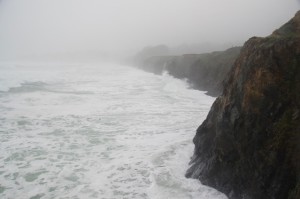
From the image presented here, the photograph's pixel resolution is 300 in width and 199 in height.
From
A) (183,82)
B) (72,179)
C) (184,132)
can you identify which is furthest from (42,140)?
(183,82)

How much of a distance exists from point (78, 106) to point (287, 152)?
16.7 m

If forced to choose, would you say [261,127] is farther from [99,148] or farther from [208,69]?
[208,69]

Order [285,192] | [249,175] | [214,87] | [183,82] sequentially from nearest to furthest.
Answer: [285,192]
[249,175]
[214,87]
[183,82]

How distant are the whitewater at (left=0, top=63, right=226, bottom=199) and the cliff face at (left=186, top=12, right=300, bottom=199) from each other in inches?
39.6

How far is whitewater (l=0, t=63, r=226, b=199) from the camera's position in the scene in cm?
1003

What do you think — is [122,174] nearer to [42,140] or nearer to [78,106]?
[42,140]

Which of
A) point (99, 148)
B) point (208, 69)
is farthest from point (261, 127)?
point (208, 69)

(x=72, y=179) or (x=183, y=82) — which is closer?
(x=72, y=179)

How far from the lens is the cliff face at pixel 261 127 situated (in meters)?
7.85

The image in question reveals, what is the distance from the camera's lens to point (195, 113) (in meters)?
20.2

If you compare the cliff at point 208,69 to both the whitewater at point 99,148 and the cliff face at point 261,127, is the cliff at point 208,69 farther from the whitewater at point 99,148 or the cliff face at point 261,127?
the cliff face at point 261,127

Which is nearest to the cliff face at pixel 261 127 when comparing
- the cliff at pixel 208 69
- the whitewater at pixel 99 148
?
the whitewater at pixel 99 148

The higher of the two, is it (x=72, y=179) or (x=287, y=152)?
(x=287, y=152)

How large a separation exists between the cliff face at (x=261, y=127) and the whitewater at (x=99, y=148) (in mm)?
1006
